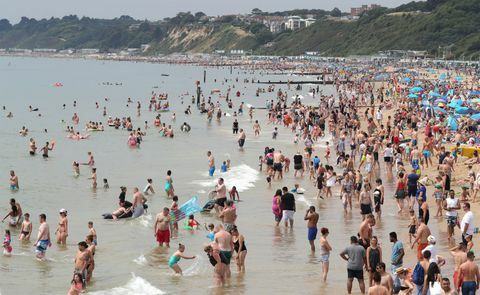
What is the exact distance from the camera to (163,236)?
16750 millimetres

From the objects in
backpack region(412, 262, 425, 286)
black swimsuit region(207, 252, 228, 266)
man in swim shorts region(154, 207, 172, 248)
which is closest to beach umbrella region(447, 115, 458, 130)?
man in swim shorts region(154, 207, 172, 248)

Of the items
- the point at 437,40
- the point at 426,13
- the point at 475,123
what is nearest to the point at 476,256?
the point at 475,123

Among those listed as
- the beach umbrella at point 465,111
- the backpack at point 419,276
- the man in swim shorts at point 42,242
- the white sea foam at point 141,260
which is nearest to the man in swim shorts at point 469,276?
the backpack at point 419,276

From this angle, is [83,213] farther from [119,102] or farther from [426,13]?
[426,13]

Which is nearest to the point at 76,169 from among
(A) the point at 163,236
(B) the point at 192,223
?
(B) the point at 192,223

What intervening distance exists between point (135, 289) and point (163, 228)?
3031mm

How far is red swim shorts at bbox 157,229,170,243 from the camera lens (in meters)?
16.7

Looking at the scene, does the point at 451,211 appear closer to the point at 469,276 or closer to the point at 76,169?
the point at 469,276

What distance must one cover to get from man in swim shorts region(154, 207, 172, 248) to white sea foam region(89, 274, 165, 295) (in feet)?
8.45

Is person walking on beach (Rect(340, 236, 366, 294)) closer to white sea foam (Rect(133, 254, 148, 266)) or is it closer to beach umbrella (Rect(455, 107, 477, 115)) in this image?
white sea foam (Rect(133, 254, 148, 266))

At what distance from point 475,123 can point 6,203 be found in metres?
20.0

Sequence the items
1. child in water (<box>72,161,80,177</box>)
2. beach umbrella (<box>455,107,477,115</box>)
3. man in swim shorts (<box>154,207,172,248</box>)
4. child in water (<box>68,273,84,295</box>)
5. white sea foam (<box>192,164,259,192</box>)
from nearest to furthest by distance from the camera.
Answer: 1. child in water (<box>68,273,84,295</box>)
2. man in swim shorts (<box>154,207,172,248</box>)
3. white sea foam (<box>192,164,259,192</box>)
4. child in water (<box>72,161,80,177</box>)
5. beach umbrella (<box>455,107,477,115</box>)

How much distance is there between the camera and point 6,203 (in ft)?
75.3

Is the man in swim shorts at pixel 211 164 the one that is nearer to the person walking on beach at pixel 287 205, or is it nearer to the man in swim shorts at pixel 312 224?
the person walking on beach at pixel 287 205
